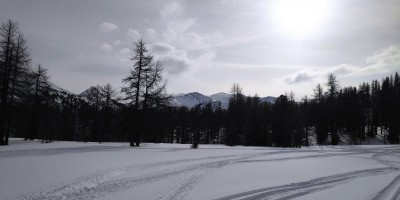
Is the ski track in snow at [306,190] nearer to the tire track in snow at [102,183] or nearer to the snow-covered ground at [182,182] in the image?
the snow-covered ground at [182,182]

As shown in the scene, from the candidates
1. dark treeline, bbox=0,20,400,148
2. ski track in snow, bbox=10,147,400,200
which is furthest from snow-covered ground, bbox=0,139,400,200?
dark treeline, bbox=0,20,400,148

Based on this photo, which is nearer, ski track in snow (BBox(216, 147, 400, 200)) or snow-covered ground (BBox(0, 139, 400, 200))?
snow-covered ground (BBox(0, 139, 400, 200))

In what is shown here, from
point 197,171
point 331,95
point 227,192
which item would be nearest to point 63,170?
point 197,171

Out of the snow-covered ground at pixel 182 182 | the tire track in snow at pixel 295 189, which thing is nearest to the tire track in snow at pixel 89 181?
the snow-covered ground at pixel 182 182

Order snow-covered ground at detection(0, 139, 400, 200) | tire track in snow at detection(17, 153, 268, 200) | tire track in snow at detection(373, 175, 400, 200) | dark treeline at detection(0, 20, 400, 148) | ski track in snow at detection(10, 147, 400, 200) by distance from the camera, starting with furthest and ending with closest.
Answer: dark treeline at detection(0, 20, 400, 148), tire track in snow at detection(373, 175, 400, 200), snow-covered ground at detection(0, 139, 400, 200), ski track in snow at detection(10, 147, 400, 200), tire track in snow at detection(17, 153, 268, 200)

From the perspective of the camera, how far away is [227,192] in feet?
37.6

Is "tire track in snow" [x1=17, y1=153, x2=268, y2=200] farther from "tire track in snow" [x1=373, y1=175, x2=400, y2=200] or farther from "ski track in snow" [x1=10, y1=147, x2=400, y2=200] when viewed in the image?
"tire track in snow" [x1=373, y1=175, x2=400, y2=200]

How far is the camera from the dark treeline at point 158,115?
110 feet

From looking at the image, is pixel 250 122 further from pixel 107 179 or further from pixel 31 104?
pixel 107 179

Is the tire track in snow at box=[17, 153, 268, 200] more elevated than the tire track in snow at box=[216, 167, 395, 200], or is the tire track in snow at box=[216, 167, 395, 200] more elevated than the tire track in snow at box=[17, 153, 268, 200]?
the tire track in snow at box=[17, 153, 268, 200]

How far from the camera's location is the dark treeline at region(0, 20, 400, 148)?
3350 cm

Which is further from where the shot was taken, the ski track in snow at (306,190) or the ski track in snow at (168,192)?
the ski track in snow at (306,190)

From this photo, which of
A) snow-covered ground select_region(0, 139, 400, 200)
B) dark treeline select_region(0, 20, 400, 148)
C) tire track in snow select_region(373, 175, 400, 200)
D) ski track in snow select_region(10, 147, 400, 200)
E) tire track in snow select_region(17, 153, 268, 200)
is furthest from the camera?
dark treeline select_region(0, 20, 400, 148)

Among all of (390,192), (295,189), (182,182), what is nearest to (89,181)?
(182,182)
